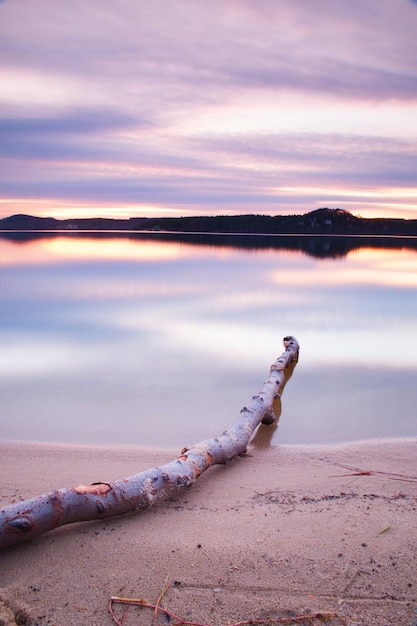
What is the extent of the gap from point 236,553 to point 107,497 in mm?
935

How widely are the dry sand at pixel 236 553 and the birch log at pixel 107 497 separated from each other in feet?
0.33

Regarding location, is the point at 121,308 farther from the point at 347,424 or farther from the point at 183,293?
the point at 347,424

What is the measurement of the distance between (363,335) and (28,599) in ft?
32.3

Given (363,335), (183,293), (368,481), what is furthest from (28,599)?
(183,293)

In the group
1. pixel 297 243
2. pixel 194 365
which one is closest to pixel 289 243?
pixel 297 243

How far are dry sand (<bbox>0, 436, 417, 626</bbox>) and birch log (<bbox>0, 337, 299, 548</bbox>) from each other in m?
0.10

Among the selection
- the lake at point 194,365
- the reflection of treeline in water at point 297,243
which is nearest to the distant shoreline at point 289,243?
the reflection of treeline in water at point 297,243

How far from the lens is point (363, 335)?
449 inches

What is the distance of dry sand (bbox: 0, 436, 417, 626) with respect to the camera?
2596mm

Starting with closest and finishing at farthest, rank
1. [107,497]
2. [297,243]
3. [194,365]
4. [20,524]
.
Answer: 1. [20,524]
2. [107,497]
3. [194,365]
4. [297,243]

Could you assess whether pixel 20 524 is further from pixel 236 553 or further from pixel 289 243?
pixel 289 243

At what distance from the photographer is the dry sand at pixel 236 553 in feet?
8.52

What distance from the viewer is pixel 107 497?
3.42m

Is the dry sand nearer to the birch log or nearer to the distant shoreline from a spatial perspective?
the birch log
